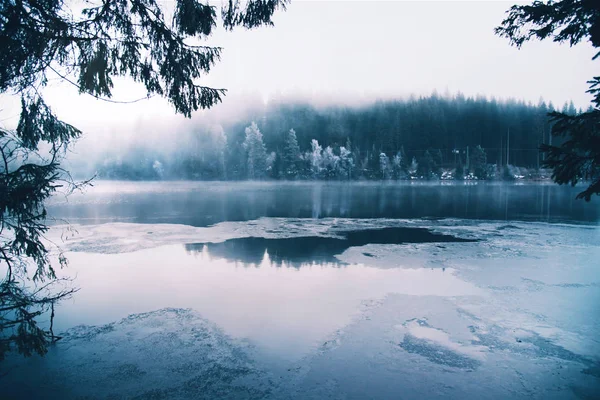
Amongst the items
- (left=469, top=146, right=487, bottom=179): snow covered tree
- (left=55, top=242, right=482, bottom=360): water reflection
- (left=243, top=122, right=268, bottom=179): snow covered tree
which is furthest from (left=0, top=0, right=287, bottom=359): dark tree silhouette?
(left=469, top=146, right=487, bottom=179): snow covered tree

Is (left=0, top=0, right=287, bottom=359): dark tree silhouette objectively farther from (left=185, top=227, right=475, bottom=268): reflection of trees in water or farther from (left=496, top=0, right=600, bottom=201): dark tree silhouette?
(left=185, top=227, right=475, bottom=268): reflection of trees in water

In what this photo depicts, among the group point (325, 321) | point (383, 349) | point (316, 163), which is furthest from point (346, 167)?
point (383, 349)

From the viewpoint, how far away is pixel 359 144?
120 metres

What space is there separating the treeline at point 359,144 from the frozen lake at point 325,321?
7317 cm

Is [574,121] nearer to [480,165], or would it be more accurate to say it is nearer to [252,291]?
[252,291]

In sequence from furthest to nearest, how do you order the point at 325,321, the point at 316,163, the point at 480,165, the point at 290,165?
the point at 480,165 < the point at 290,165 < the point at 316,163 < the point at 325,321

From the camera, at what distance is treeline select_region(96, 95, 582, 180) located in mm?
91438

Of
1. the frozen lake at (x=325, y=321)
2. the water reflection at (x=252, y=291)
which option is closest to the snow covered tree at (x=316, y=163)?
the frozen lake at (x=325, y=321)

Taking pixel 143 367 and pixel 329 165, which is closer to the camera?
pixel 143 367

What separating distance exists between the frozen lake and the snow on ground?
4 centimetres

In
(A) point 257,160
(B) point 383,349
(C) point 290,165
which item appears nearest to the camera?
(B) point 383,349

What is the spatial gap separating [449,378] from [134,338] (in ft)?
20.9

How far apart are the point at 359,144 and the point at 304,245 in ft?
345

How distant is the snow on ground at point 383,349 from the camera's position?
244 inches
